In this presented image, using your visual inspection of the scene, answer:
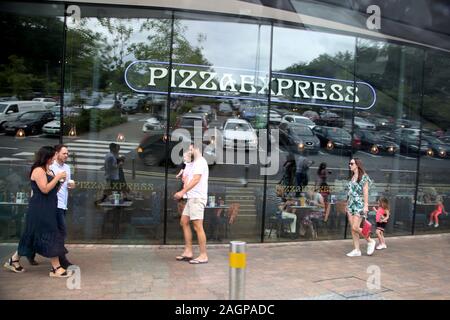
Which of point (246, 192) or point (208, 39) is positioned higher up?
point (208, 39)

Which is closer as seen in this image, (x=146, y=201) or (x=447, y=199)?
(x=146, y=201)

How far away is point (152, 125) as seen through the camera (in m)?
8.58

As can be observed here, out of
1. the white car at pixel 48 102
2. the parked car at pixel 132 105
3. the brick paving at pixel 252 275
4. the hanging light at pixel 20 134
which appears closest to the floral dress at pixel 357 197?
the brick paving at pixel 252 275

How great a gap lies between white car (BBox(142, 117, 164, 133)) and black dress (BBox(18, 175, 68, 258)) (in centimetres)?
286

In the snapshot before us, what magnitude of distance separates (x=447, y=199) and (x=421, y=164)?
1.20 metres

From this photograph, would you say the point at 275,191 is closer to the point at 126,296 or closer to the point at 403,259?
the point at 403,259

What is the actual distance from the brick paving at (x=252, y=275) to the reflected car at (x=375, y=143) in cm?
238

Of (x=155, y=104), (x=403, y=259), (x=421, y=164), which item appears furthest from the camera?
(x=421, y=164)

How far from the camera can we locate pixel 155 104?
851 cm

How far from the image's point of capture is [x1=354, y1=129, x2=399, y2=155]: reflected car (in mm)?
9828

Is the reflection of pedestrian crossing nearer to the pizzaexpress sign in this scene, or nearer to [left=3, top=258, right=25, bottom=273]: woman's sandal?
the pizzaexpress sign

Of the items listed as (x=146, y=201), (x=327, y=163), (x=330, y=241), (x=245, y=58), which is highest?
(x=245, y=58)

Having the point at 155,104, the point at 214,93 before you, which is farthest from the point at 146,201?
the point at 214,93
